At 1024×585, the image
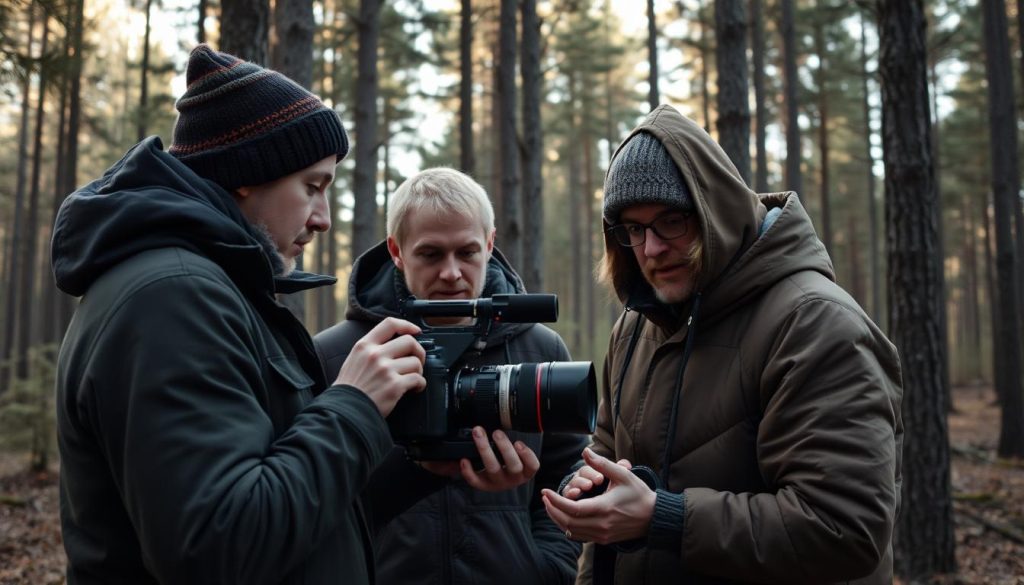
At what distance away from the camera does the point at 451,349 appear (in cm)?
220

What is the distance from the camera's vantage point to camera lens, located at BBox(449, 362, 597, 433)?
2105 millimetres

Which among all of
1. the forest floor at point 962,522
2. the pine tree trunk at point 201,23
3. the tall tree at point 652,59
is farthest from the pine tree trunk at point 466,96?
the forest floor at point 962,522

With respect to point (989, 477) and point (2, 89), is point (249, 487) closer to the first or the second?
point (2, 89)

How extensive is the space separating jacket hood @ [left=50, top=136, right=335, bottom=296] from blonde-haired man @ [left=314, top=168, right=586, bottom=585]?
0.92m

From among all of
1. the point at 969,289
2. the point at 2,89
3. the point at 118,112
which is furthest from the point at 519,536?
the point at 969,289

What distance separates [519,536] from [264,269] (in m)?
1.48

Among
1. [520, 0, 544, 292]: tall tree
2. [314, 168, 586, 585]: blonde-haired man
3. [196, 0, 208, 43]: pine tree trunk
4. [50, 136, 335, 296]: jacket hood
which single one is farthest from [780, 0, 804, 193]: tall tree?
[50, 136, 335, 296]: jacket hood

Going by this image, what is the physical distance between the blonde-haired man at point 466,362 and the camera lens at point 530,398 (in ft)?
0.89

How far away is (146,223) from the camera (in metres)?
1.60

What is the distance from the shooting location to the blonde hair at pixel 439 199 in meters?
2.88

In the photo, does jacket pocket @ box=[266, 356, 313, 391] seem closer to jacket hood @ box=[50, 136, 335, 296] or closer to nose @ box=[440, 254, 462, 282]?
jacket hood @ box=[50, 136, 335, 296]

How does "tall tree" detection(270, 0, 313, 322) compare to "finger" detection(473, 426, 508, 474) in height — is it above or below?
above

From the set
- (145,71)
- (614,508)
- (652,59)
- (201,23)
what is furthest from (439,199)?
(145,71)

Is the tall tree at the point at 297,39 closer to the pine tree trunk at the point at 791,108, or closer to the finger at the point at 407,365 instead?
the finger at the point at 407,365
